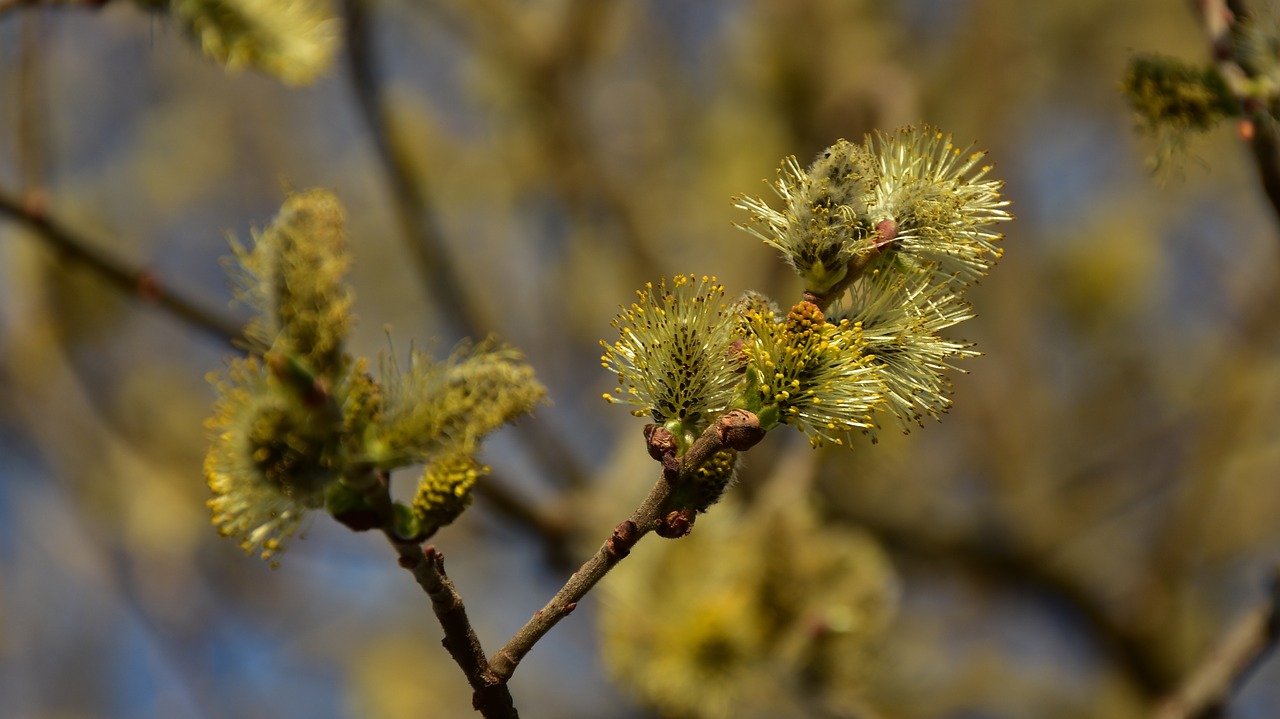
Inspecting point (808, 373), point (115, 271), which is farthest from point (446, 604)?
point (115, 271)

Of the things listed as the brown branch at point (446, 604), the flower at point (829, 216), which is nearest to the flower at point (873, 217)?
the flower at point (829, 216)

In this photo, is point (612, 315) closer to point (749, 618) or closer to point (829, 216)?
point (749, 618)

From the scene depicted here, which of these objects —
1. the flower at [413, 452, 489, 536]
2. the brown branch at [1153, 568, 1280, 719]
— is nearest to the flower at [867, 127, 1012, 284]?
the flower at [413, 452, 489, 536]

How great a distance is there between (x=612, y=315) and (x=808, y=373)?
4662mm

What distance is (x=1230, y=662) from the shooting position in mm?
2764

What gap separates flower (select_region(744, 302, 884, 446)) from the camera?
1476mm

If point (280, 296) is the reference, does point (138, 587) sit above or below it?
above

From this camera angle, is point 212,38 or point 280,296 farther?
point 212,38

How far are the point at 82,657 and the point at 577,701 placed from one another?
384cm

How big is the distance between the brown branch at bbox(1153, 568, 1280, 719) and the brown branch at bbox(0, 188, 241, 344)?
8.49ft

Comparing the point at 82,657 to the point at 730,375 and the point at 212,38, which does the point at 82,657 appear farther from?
the point at 730,375

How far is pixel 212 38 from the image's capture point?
91.6 inches

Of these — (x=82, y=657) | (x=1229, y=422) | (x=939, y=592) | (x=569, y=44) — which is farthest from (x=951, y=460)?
(x=82, y=657)

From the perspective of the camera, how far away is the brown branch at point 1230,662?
260 centimetres
